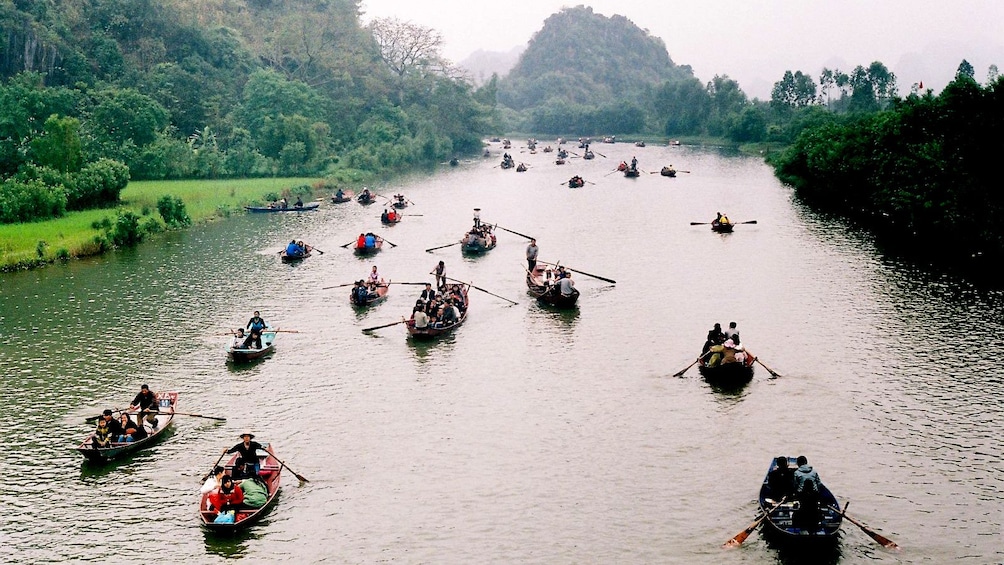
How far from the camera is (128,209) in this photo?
55125 mm

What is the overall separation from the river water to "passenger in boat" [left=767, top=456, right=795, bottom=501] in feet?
3.27

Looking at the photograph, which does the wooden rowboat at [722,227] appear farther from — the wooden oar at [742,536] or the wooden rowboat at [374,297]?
the wooden oar at [742,536]

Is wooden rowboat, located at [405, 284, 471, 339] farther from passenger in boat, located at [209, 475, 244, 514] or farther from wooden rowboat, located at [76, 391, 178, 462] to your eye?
passenger in boat, located at [209, 475, 244, 514]

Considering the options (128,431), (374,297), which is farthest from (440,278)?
(128,431)

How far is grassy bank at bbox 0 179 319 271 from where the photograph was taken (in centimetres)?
4492

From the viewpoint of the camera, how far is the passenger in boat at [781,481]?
20078mm

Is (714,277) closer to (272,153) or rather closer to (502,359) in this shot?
(502,359)

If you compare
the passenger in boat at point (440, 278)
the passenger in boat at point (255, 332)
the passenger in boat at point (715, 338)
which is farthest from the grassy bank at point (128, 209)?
the passenger in boat at point (715, 338)

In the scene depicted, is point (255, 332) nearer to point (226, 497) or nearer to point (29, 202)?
point (226, 497)

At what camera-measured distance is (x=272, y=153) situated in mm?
84562

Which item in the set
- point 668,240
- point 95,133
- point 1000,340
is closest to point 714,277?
point 668,240

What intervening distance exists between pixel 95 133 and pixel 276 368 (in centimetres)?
4655

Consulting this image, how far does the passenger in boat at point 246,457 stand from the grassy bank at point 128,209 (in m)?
27.6

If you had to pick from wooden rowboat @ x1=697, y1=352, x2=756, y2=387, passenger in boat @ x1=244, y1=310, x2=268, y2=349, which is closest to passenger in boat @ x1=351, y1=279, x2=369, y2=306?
passenger in boat @ x1=244, y1=310, x2=268, y2=349
